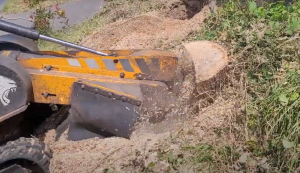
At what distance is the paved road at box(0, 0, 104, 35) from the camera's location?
11411 mm

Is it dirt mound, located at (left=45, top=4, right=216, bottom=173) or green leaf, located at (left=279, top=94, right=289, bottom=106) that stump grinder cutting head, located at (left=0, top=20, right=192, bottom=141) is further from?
green leaf, located at (left=279, top=94, right=289, bottom=106)

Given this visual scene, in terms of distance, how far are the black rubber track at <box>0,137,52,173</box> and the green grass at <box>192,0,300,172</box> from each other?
168 cm

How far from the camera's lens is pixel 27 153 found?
3648 mm

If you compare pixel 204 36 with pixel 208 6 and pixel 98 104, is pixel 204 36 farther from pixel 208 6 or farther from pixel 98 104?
pixel 98 104

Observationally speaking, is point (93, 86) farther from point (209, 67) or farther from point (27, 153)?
point (209, 67)

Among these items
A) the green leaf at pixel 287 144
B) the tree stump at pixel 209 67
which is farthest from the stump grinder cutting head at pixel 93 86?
→ the green leaf at pixel 287 144

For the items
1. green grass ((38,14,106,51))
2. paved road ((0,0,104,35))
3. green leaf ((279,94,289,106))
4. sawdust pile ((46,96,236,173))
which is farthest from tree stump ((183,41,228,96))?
paved road ((0,0,104,35))

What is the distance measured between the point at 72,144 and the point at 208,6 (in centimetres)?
394

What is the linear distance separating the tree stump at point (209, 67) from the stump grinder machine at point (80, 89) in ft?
1.18

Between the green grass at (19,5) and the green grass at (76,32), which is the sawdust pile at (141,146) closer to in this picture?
the green grass at (76,32)

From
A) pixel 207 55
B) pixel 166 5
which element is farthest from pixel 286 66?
pixel 166 5

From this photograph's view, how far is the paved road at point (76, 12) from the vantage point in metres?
11.4

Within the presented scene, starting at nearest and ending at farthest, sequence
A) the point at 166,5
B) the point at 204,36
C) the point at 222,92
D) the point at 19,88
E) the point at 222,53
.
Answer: the point at 19,88 < the point at 222,92 < the point at 222,53 < the point at 204,36 < the point at 166,5

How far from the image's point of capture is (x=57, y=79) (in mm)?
3828
